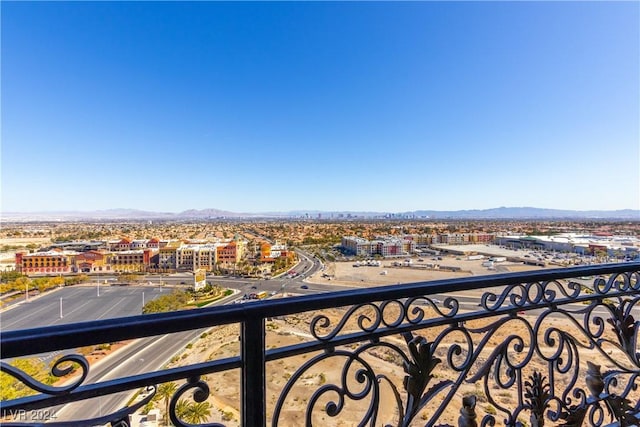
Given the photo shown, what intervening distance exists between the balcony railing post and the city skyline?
13.8 ft

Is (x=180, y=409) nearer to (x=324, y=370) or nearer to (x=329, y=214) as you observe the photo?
(x=324, y=370)

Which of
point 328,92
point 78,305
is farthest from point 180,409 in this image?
point 328,92

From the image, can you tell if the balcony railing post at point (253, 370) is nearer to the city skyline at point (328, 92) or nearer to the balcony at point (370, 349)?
the balcony at point (370, 349)

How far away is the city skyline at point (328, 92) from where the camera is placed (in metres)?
4.64

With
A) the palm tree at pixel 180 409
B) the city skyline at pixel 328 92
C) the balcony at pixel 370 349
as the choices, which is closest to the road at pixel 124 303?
the city skyline at pixel 328 92

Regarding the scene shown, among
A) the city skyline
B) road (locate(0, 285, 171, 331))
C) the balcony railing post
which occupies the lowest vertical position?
road (locate(0, 285, 171, 331))

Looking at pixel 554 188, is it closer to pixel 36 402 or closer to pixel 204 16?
pixel 204 16

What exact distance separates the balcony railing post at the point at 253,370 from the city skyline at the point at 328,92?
420cm

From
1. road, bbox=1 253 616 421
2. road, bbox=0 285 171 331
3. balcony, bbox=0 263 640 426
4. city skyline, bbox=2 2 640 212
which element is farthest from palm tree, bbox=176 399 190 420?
road, bbox=0 285 171 331

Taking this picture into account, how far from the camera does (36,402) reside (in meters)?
0.49

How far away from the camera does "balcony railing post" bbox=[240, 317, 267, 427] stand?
65 centimetres

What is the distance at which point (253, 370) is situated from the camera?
0.66m

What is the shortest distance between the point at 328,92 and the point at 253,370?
1188 cm

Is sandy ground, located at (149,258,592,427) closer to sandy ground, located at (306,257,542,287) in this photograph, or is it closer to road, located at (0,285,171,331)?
sandy ground, located at (306,257,542,287)
